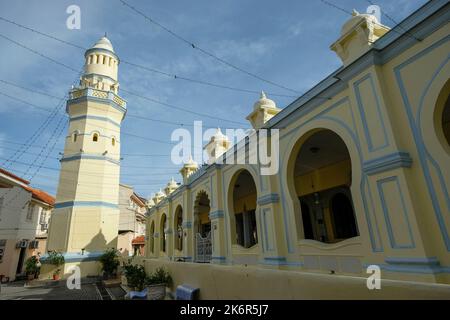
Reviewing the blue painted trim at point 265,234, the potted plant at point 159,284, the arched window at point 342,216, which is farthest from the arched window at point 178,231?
the blue painted trim at point 265,234

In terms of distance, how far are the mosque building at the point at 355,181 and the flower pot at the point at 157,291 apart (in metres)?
0.57

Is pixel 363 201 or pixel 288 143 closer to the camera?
pixel 363 201

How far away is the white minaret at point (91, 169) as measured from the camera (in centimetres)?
1725

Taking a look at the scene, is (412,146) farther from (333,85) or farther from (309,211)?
(309,211)

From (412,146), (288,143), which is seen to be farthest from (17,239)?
(412,146)

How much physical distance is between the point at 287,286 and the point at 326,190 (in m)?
8.53

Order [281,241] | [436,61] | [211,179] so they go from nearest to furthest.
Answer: [436,61] < [281,241] < [211,179]

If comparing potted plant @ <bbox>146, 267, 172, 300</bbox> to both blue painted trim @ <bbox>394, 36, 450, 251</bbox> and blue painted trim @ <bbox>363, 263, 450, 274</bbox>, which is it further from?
blue painted trim @ <bbox>394, 36, 450, 251</bbox>

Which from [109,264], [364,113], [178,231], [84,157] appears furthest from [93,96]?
[364,113]

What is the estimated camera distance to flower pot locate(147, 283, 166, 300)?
331 inches

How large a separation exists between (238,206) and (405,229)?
12.4m

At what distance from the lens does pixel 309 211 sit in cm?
1279

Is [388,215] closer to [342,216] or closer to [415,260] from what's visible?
[415,260]
